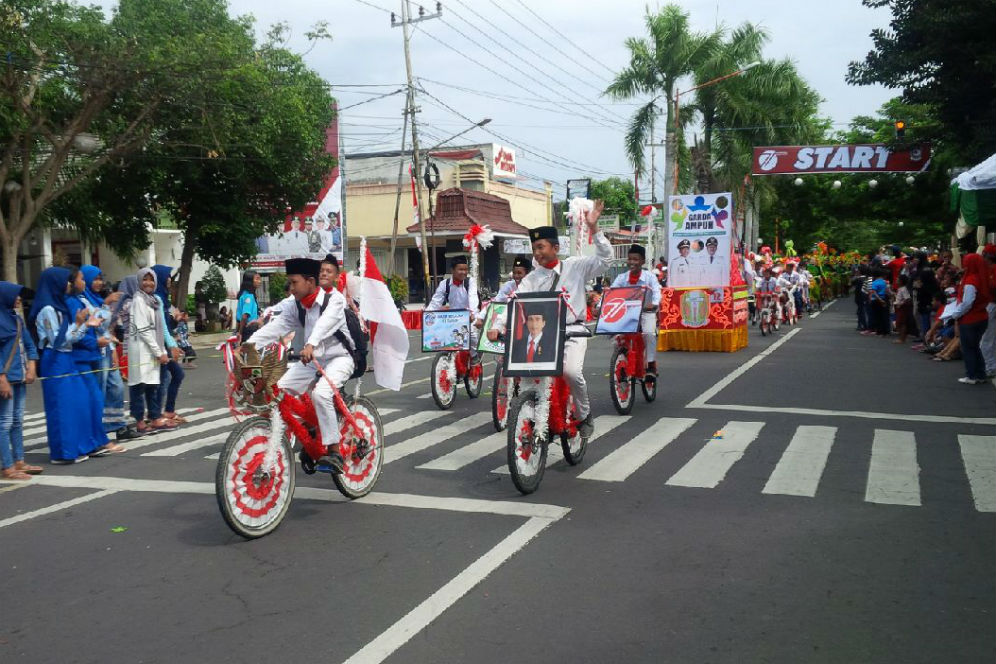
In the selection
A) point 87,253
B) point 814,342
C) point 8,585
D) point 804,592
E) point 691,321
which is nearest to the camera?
point 804,592

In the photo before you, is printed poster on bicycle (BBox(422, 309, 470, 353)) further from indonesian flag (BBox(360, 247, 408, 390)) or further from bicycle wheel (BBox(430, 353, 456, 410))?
indonesian flag (BBox(360, 247, 408, 390))

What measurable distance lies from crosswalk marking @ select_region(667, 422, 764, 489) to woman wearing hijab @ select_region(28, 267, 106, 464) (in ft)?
17.8

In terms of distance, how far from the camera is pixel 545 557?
18.1 feet

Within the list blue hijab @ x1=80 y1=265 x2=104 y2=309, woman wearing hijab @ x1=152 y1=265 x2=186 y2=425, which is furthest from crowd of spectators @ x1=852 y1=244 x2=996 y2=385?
blue hijab @ x1=80 y1=265 x2=104 y2=309

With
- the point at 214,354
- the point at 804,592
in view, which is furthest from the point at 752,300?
the point at 804,592

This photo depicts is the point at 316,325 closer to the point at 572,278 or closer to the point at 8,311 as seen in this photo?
the point at 572,278

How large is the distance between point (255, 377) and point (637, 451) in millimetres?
4028

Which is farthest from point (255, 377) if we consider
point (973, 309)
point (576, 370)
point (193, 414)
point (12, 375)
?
point (973, 309)

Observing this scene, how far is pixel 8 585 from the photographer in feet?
17.4

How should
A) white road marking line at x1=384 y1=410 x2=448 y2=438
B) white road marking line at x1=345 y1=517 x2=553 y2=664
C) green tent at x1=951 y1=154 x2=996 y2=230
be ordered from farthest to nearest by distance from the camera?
green tent at x1=951 y1=154 x2=996 y2=230 → white road marking line at x1=384 y1=410 x2=448 y2=438 → white road marking line at x1=345 y1=517 x2=553 y2=664

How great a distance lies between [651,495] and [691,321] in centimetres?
1294

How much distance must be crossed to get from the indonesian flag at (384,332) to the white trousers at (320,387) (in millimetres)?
636

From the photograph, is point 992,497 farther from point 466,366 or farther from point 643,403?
point 466,366

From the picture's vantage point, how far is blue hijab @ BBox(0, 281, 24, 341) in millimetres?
7902
